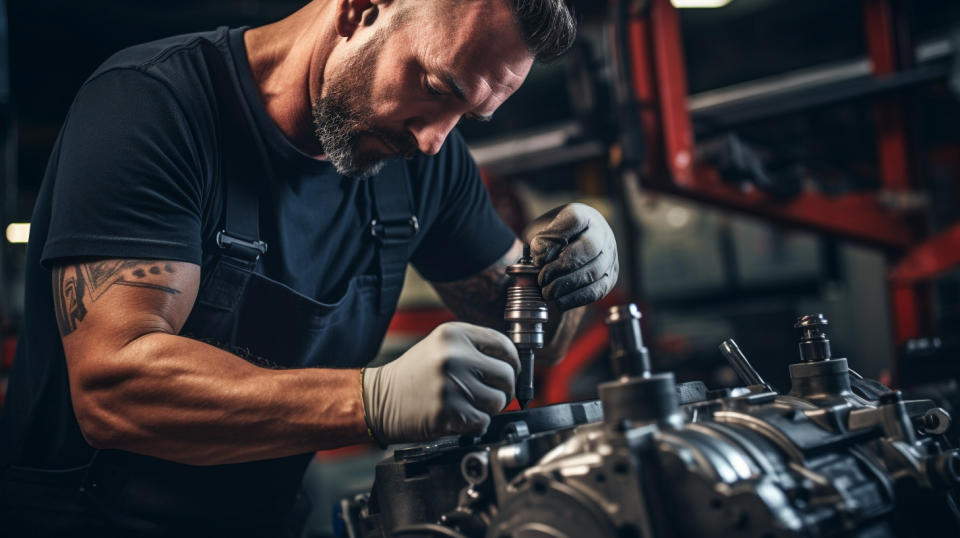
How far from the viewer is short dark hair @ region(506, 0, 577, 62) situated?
1357mm

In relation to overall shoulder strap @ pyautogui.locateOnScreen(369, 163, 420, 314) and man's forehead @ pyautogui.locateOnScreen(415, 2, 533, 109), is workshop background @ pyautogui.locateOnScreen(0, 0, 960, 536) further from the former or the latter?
overall shoulder strap @ pyautogui.locateOnScreen(369, 163, 420, 314)

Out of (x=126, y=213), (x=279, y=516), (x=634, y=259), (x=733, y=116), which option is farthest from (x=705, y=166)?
(x=126, y=213)

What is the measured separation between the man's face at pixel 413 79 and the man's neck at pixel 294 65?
3 centimetres

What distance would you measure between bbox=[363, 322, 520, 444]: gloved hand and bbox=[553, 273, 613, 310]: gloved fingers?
12.7 inches

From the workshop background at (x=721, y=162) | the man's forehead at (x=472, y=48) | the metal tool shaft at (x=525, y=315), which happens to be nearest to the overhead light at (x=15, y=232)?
the workshop background at (x=721, y=162)

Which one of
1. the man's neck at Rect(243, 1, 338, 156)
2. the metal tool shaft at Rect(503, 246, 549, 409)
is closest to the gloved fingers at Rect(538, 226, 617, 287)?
the metal tool shaft at Rect(503, 246, 549, 409)

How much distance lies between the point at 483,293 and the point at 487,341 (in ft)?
2.67

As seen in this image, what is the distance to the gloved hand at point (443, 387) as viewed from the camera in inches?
40.1

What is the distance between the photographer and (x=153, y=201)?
45.8 inches

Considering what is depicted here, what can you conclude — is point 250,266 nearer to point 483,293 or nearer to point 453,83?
point 453,83

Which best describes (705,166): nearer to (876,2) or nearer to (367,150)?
(876,2)

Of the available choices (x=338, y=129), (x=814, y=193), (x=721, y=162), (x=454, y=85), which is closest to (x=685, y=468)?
(x=454, y=85)

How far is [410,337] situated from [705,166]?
2.34 meters

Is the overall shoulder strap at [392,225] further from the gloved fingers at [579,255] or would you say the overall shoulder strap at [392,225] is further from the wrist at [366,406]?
the wrist at [366,406]
